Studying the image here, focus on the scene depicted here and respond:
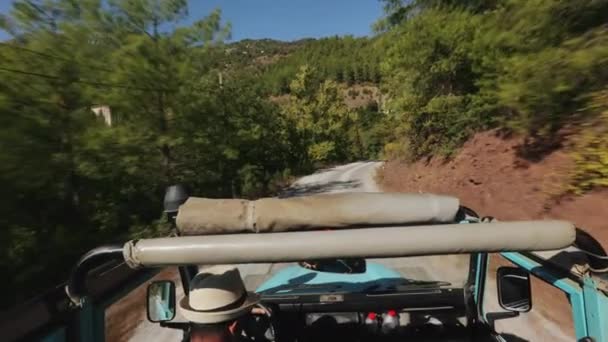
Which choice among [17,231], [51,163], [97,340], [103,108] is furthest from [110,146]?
[97,340]

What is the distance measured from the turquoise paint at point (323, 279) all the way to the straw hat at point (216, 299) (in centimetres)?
140

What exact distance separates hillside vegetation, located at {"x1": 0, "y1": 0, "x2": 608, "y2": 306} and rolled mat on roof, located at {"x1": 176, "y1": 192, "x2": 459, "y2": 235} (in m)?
6.80

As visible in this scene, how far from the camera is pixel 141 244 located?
4.74 feet

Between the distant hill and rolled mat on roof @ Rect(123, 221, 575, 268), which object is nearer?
rolled mat on roof @ Rect(123, 221, 575, 268)

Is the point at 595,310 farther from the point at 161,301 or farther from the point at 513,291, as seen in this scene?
the point at 161,301

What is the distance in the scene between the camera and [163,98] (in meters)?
12.9

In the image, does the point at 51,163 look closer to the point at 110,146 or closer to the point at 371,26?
the point at 110,146

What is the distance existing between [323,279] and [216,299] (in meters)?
2.09

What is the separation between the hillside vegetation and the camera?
7.69 meters

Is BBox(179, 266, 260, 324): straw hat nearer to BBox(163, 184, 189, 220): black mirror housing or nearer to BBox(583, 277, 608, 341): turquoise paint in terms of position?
BBox(163, 184, 189, 220): black mirror housing

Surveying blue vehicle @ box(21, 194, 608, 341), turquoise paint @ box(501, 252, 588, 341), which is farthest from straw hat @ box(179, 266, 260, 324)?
turquoise paint @ box(501, 252, 588, 341)

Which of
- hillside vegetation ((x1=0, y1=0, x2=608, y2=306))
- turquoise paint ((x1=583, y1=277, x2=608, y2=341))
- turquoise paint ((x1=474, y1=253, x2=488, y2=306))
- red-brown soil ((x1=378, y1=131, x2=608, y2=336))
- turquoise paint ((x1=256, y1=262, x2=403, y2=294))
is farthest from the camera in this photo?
hillside vegetation ((x1=0, y1=0, x2=608, y2=306))

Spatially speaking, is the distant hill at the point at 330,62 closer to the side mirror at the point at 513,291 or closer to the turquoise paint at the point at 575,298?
the side mirror at the point at 513,291

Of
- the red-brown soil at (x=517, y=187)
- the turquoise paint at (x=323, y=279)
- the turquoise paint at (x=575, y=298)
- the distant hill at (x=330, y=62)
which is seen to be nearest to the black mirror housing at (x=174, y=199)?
the turquoise paint at (x=323, y=279)
